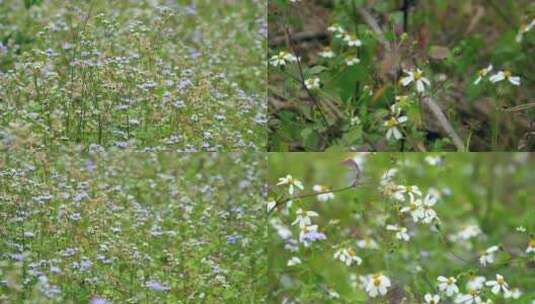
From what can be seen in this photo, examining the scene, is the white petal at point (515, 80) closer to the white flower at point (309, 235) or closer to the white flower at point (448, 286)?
the white flower at point (448, 286)

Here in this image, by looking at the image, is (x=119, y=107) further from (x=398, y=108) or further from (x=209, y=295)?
(x=398, y=108)

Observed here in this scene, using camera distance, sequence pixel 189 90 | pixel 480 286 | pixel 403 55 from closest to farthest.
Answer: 1. pixel 480 286
2. pixel 189 90
3. pixel 403 55

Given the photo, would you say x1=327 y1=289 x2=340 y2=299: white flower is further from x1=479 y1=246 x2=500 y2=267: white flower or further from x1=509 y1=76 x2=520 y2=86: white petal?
x1=509 y1=76 x2=520 y2=86: white petal

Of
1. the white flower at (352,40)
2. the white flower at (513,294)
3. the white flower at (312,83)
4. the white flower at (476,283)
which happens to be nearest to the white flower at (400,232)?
the white flower at (476,283)

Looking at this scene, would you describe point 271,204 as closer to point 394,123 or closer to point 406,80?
point 394,123

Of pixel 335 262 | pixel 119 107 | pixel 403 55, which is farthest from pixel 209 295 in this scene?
pixel 403 55

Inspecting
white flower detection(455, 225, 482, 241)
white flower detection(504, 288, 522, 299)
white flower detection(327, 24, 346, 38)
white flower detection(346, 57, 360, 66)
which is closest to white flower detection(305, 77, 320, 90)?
white flower detection(346, 57, 360, 66)
